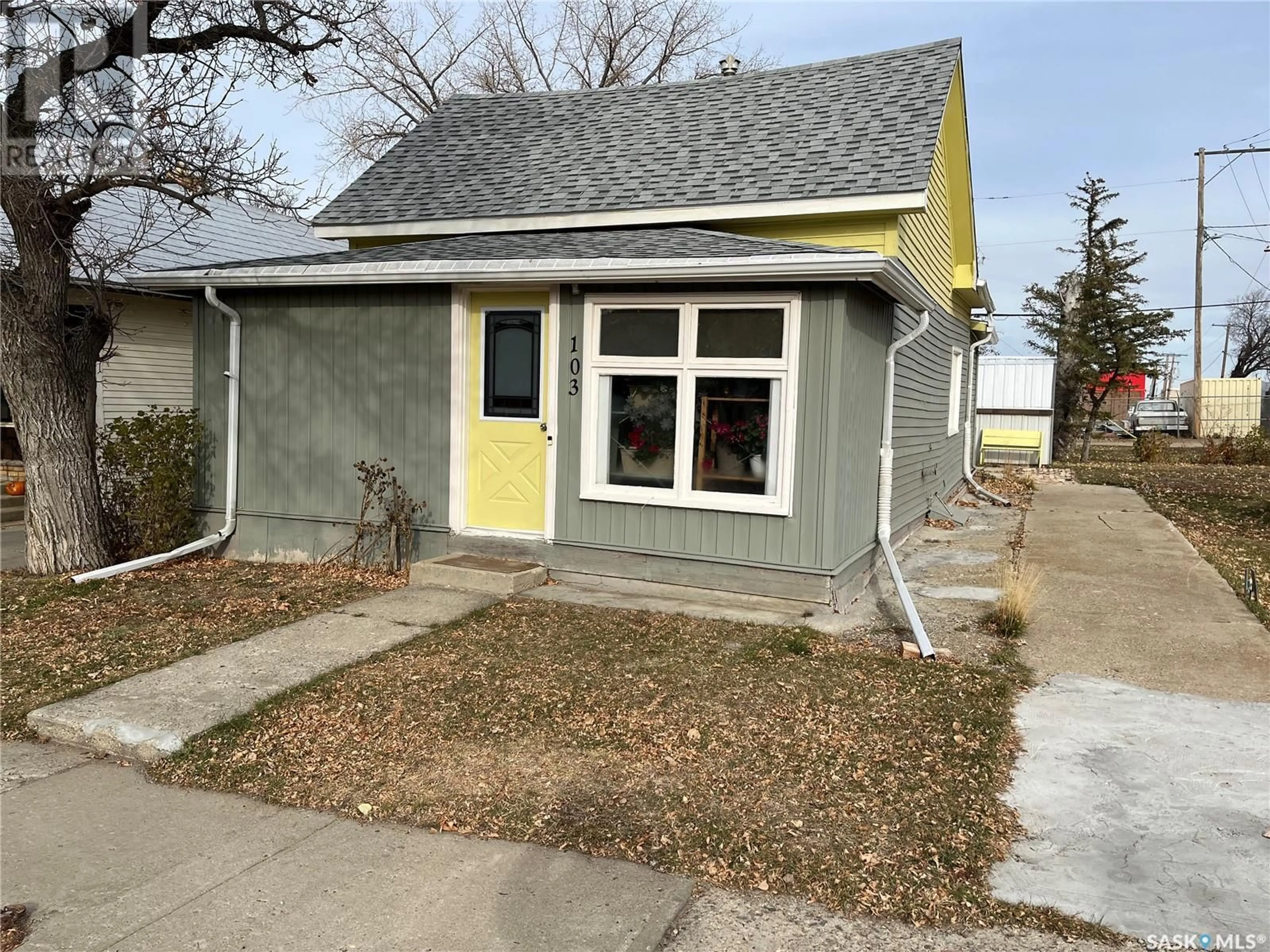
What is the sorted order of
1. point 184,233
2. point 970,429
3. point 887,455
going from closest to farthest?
point 887,455, point 184,233, point 970,429

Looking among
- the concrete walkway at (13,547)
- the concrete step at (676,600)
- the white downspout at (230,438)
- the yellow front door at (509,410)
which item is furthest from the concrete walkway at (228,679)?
the concrete walkway at (13,547)

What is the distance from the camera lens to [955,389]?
14.3 metres

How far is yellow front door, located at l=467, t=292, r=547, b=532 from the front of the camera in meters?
7.48

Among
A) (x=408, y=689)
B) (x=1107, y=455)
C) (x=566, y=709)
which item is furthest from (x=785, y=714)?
(x=1107, y=455)

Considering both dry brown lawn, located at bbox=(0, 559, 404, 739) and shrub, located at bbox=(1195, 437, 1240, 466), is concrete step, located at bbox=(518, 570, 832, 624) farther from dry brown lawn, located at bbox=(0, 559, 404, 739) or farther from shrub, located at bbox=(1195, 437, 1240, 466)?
shrub, located at bbox=(1195, 437, 1240, 466)

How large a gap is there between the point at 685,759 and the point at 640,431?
3.42m

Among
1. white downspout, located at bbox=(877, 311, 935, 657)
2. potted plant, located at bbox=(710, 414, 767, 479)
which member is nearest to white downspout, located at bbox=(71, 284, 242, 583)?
potted plant, located at bbox=(710, 414, 767, 479)

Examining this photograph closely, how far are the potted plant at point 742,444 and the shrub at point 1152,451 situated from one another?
1875 cm

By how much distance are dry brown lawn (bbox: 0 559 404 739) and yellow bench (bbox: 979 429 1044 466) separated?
1666cm

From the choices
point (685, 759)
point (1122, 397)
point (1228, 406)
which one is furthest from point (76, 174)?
point (1122, 397)

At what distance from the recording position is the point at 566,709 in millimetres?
4688

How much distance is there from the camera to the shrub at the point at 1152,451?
22241 millimetres

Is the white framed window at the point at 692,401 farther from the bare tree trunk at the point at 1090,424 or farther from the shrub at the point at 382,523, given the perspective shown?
the bare tree trunk at the point at 1090,424

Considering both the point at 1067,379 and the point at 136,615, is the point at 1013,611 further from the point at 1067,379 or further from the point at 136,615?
the point at 1067,379
